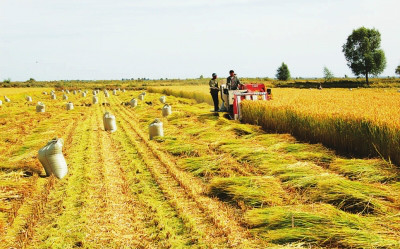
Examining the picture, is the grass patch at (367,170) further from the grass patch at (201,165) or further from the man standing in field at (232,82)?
the man standing in field at (232,82)

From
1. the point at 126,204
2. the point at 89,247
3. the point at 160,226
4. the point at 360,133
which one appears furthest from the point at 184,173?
the point at 360,133

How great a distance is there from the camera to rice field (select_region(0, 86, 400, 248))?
343cm

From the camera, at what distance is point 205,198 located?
15.3 feet

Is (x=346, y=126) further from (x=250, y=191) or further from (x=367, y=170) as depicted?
(x=250, y=191)

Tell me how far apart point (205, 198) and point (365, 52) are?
53.8 meters

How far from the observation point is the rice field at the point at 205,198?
3434 millimetres

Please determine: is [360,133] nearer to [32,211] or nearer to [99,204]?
[99,204]

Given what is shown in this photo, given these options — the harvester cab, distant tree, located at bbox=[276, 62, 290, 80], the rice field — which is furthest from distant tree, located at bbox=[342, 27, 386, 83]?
the rice field

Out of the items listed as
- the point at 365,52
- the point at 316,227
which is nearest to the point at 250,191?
the point at 316,227

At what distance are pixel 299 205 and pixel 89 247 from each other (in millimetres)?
2477

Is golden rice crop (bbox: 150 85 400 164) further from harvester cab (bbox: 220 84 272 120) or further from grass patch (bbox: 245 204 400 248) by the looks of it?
grass patch (bbox: 245 204 400 248)

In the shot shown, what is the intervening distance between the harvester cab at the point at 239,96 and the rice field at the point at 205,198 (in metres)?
3.63

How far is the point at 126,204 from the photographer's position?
14.9 feet

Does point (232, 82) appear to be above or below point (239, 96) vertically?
above
